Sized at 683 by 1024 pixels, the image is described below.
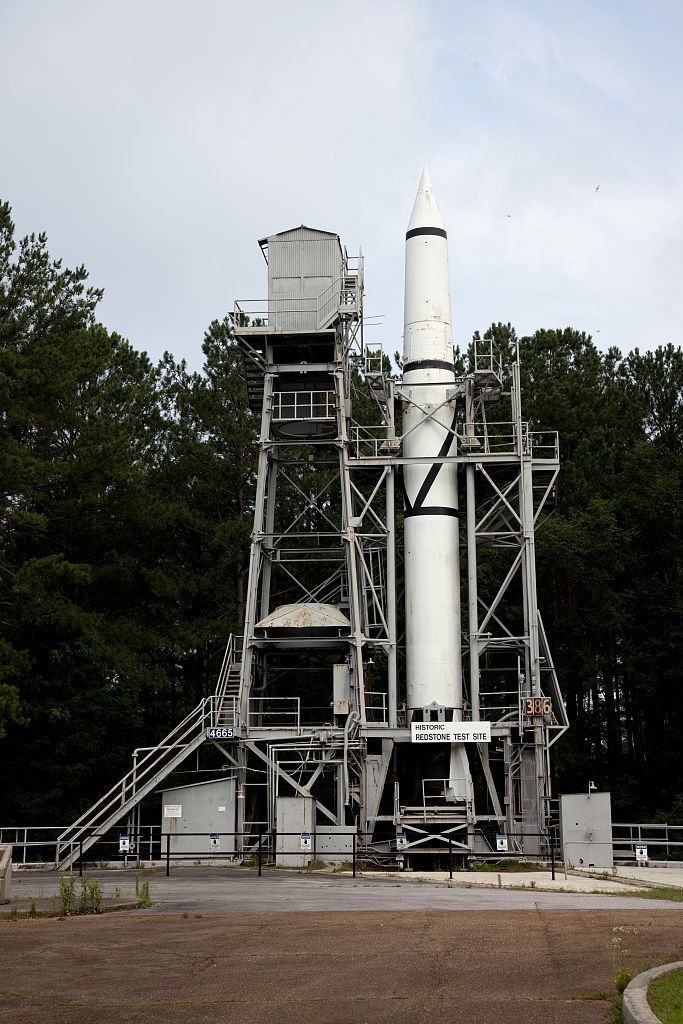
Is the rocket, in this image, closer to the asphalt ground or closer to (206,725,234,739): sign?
(206,725,234,739): sign

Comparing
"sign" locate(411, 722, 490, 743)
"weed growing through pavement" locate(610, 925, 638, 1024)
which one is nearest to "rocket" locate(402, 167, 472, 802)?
"sign" locate(411, 722, 490, 743)

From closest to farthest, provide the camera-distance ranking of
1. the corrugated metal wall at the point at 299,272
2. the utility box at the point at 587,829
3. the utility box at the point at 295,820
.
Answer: the utility box at the point at 587,829 < the utility box at the point at 295,820 < the corrugated metal wall at the point at 299,272

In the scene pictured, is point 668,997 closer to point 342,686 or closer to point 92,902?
point 92,902

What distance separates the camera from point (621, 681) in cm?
5859

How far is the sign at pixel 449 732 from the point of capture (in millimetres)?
36406

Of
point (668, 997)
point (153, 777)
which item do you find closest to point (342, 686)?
point (153, 777)

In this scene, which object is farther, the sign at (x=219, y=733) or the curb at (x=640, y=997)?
the sign at (x=219, y=733)

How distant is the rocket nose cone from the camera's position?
4225cm

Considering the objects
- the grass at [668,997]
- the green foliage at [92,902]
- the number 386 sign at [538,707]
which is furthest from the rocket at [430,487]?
the grass at [668,997]

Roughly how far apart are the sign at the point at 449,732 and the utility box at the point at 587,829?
5523mm

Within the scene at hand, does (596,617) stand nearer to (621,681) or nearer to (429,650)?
(621,681)

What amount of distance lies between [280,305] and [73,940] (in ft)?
92.8

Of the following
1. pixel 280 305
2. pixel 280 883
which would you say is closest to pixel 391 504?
pixel 280 305

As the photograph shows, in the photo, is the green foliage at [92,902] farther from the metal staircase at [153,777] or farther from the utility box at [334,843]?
the utility box at [334,843]
